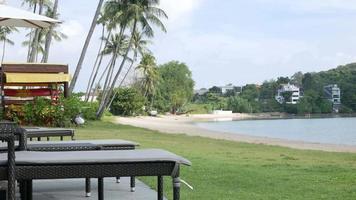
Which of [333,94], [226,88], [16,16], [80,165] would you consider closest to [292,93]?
[333,94]

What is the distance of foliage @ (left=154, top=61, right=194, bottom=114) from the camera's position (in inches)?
3166

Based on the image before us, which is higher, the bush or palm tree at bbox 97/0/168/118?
palm tree at bbox 97/0/168/118

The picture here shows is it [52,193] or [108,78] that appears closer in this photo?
[52,193]

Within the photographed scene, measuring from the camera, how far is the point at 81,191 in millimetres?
5047

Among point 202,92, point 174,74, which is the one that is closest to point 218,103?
point 202,92

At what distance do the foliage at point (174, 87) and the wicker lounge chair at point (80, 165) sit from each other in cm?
7276

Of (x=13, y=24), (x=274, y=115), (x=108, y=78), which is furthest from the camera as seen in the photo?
(x=274, y=115)

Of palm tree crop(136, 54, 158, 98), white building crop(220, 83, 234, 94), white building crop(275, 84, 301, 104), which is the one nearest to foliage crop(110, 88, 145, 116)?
palm tree crop(136, 54, 158, 98)

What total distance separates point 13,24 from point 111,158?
5424 mm

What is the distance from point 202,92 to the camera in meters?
112

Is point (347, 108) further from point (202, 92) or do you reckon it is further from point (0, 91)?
point (0, 91)

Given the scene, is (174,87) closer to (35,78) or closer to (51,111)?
(51,111)

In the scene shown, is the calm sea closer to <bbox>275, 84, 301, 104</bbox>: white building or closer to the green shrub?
the green shrub

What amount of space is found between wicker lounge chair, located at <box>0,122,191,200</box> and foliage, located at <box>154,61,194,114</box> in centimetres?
7276
